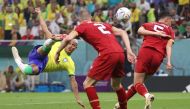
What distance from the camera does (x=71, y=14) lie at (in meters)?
32.4

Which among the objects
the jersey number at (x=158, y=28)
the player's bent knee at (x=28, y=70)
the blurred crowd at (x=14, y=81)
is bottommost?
the blurred crowd at (x=14, y=81)

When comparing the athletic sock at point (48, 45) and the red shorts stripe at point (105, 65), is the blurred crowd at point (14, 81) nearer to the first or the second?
the athletic sock at point (48, 45)

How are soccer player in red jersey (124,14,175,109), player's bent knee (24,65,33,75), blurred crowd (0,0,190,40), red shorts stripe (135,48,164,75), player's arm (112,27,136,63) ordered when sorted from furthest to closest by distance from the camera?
1. blurred crowd (0,0,190,40)
2. player's bent knee (24,65,33,75)
3. red shorts stripe (135,48,164,75)
4. soccer player in red jersey (124,14,175,109)
5. player's arm (112,27,136,63)

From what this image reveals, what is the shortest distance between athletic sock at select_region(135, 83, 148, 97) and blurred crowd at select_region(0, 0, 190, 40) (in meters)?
14.1

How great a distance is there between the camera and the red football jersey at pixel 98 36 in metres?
14.3

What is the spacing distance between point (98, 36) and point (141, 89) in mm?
1855

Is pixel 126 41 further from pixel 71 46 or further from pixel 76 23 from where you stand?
pixel 76 23

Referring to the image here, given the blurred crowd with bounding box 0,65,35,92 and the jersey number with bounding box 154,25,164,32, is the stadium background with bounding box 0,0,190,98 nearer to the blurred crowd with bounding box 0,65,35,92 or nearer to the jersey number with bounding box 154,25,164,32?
the blurred crowd with bounding box 0,65,35,92

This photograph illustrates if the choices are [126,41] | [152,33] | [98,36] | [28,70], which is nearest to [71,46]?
[28,70]

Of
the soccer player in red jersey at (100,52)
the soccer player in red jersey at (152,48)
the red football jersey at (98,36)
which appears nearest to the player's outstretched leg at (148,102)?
the soccer player in red jersey at (100,52)

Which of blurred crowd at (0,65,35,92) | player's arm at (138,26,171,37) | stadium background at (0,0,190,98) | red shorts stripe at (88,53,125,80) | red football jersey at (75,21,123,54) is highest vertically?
red football jersey at (75,21,123,54)

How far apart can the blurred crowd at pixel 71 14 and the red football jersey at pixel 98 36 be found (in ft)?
50.5

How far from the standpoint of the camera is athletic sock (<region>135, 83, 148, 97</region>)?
15.4 metres

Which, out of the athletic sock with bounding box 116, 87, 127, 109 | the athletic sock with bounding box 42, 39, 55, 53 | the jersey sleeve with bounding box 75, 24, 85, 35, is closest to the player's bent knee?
the athletic sock with bounding box 42, 39, 55, 53
